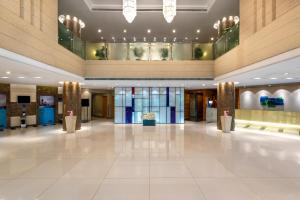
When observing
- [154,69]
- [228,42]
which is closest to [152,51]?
[154,69]

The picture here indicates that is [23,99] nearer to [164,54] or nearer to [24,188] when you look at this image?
[164,54]

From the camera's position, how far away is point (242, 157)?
806 centimetres

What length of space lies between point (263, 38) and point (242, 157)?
442 cm

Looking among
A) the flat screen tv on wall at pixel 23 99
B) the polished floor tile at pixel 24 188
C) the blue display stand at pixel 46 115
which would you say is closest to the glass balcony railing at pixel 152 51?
the flat screen tv on wall at pixel 23 99

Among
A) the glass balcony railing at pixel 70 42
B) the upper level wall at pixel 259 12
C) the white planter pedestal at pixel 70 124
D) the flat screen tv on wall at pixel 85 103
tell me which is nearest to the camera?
the upper level wall at pixel 259 12

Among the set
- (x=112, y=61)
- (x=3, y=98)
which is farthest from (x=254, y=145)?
(x=3, y=98)

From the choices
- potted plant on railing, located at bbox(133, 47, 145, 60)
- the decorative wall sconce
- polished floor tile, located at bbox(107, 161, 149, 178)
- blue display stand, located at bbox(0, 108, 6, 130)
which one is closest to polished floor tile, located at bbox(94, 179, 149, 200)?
polished floor tile, located at bbox(107, 161, 149, 178)

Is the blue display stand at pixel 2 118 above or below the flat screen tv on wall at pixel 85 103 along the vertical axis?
below

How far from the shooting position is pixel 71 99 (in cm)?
1573

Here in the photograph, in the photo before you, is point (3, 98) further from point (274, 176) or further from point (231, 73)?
point (274, 176)

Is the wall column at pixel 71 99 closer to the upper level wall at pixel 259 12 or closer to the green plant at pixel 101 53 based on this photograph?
the green plant at pixel 101 53

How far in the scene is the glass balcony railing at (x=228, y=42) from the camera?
12.3 metres

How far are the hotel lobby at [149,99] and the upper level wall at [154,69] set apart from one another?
67 mm

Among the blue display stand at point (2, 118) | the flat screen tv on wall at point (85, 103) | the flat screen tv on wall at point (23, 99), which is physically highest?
the flat screen tv on wall at point (23, 99)
